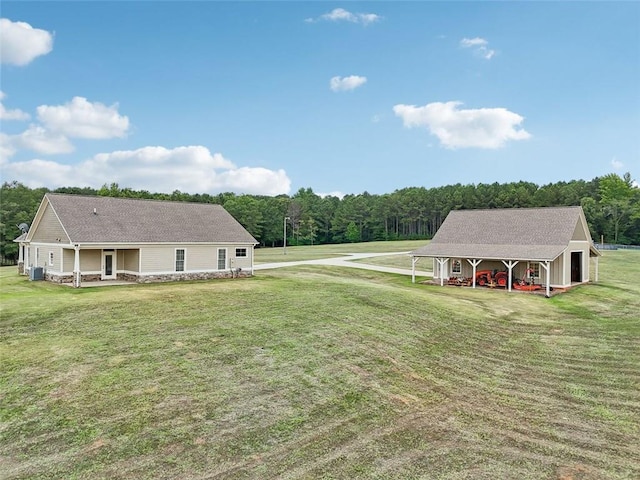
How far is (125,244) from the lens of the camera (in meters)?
21.9

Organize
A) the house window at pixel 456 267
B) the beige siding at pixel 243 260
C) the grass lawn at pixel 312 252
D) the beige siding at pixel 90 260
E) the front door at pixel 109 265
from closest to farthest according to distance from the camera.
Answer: the beige siding at pixel 90 260, the front door at pixel 109 265, the beige siding at pixel 243 260, the house window at pixel 456 267, the grass lawn at pixel 312 252

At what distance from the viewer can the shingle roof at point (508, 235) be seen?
25.7 m

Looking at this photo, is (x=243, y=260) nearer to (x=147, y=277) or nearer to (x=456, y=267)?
(x=147, y=277)

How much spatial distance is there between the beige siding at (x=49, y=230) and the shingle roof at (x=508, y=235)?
20279 millimetres

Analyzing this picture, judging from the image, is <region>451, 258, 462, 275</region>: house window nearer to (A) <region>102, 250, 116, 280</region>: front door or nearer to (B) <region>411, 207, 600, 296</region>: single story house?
(B) <region>411, 207, 600, 296</region>: single story house

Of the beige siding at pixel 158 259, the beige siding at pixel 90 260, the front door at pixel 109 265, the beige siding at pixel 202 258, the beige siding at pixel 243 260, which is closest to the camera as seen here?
the beige siding at pixel 90 260

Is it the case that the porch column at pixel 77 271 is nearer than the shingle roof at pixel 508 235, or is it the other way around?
the porch column at pixel 77 271

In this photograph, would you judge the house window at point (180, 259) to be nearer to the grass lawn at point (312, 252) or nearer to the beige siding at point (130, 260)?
the beige siding at point (130, 260)

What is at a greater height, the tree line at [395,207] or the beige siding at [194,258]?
the tree line at [395,207]

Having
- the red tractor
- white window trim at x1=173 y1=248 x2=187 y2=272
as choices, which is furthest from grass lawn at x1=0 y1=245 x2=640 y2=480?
the red tractor

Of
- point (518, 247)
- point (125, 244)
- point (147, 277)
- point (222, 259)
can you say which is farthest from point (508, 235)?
point (125, 244)

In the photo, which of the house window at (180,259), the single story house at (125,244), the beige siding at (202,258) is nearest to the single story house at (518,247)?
the beige siding at (202,258)

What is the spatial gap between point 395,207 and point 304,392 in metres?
87.4

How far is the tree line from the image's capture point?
232ft
